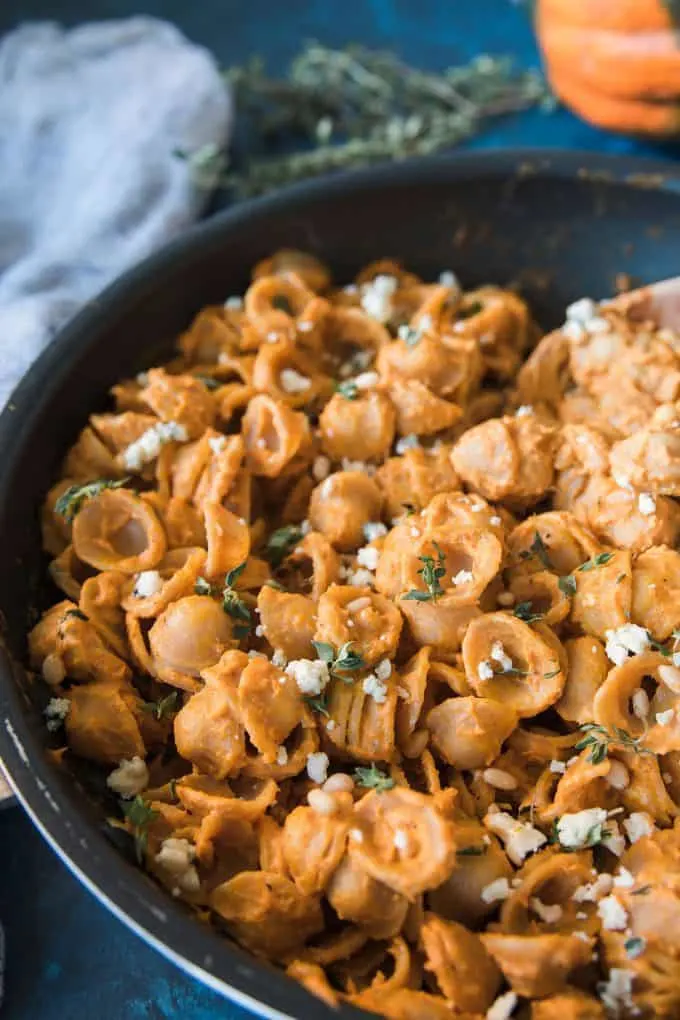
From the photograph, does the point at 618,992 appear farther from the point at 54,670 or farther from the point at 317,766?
the point at 54,670

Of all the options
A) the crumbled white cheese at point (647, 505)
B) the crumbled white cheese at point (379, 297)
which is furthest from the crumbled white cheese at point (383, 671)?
the crumbled white cheese at point (379, 297)

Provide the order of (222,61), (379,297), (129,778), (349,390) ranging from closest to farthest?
(129,778) < (349,390) < (379,297) < (222,61)

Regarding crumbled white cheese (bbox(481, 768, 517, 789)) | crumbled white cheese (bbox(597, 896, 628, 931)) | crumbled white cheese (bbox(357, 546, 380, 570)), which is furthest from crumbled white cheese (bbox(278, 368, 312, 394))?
crumbled white cheese (bbox(597, 896, 628, 931))

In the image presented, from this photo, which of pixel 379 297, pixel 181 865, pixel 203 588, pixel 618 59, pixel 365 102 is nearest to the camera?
pixel 181 865

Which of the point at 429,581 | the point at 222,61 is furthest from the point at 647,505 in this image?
the point at 222,61

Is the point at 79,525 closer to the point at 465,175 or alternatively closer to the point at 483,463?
the point at 483,463

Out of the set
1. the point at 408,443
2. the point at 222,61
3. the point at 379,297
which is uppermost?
the point at 222,61

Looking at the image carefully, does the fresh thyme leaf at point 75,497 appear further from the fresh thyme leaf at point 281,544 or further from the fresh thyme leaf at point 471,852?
the fresh thyme leaf at point 471,852
